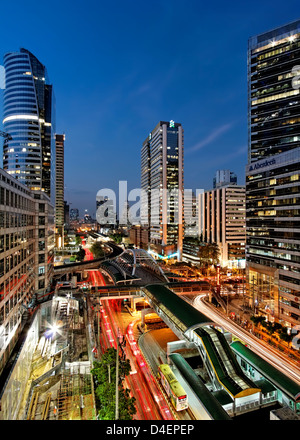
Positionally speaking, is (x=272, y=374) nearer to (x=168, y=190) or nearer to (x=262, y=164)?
(x=262, y=164)

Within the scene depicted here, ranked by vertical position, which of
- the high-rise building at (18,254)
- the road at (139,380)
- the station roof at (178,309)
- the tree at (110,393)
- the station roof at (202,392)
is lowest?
the road at (139,380)

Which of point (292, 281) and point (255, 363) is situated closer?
point (255, 363)

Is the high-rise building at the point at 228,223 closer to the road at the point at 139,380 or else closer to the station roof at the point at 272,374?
the road at the point at 139,380

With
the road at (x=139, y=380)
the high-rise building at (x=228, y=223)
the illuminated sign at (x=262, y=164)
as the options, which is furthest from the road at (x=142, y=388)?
the high-rise building at (x=228, y=223)

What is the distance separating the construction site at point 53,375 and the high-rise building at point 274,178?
3087 cm

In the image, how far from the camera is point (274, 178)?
1631 inches

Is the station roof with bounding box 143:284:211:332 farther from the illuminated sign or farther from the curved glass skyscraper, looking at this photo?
the curved glass skyscraper

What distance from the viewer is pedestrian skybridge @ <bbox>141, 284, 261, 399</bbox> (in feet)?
68.1

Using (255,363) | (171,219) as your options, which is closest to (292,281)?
(255,363)

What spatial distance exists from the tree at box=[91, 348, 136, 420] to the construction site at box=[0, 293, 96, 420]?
1765 mm

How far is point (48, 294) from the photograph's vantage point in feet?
123

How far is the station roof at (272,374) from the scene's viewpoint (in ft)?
65.9

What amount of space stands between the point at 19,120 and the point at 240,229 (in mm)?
94367
